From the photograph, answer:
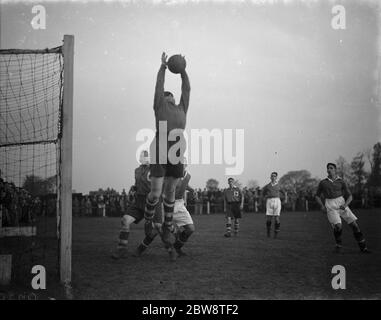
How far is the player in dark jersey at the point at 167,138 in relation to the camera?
6031 mm

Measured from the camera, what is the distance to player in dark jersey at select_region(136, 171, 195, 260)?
7664 millimetres

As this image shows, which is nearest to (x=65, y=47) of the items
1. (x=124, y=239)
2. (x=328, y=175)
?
(x=124, y=239)

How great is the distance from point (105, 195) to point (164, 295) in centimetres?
2058

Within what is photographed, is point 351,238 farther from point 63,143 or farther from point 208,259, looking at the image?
point 63,143

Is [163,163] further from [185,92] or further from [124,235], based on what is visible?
[124,235]

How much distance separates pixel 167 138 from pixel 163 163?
14.0 inches

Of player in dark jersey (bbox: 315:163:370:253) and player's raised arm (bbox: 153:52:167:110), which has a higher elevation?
player's raised arm (bbox: 153:52:167:110)

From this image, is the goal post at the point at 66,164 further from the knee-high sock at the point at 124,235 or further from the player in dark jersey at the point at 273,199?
the player in dark jersey at the point at 273,199

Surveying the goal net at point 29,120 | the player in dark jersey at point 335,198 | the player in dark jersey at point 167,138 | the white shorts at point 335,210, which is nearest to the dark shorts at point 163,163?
the player in dark jersey at point 167,138

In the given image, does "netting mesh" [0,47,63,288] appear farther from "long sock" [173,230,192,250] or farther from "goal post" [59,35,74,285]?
"long sock" [173,230,192,250]

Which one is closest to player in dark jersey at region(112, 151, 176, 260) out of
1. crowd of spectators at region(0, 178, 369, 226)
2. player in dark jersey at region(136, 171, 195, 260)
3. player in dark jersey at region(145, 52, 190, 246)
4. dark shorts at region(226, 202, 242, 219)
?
player in dark jersey at region(136, 171, 195, 260)

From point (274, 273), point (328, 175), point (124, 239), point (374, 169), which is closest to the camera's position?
point (274, 273)

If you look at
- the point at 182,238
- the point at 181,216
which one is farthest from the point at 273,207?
the point at 182,238
